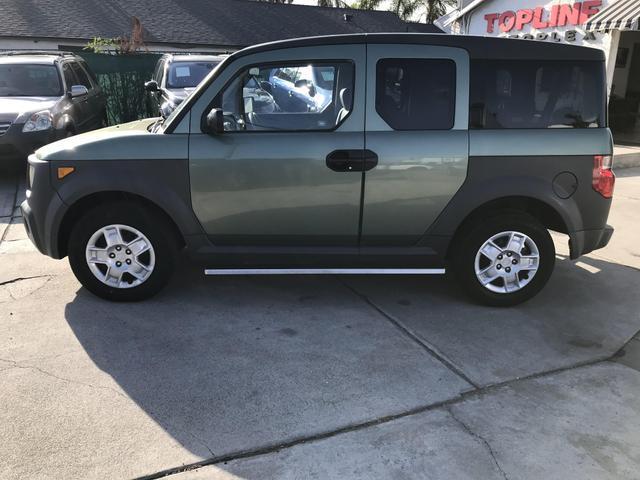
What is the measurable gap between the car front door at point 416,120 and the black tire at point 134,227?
1.58m

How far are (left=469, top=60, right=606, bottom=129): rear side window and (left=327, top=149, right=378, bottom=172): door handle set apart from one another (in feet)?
2.61

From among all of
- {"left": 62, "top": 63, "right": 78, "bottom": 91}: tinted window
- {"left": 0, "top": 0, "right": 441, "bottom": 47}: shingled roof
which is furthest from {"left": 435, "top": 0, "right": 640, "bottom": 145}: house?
{"left": 62, "top": 63, "right": 78, "bottom": 91}: tinted window

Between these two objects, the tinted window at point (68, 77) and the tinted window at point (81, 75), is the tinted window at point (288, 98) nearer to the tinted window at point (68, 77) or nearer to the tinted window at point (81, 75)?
the tinted window at point (68, 77)

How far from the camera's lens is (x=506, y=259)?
167 inches

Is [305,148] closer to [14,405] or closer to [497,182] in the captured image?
[497,182]

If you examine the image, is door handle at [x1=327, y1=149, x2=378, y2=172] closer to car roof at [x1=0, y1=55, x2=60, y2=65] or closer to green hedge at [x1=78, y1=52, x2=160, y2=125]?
car roof at [x1=0, y1=55, x2=60, y2=65]

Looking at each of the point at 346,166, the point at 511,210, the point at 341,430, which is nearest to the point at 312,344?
the point at 341,430

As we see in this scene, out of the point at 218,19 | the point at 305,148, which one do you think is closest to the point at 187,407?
the point at 305,148

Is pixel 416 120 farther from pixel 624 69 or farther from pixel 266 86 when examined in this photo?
pixel 624 69

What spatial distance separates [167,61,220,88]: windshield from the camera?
A: 396 inches

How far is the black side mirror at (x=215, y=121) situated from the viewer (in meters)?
3.77

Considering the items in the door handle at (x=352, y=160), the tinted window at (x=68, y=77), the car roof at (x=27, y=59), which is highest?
the car roof at (x=27, y=59)

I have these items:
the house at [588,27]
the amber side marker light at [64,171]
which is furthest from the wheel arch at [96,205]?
the house at [588,27]

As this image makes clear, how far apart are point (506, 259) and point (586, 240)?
25.0 inches
